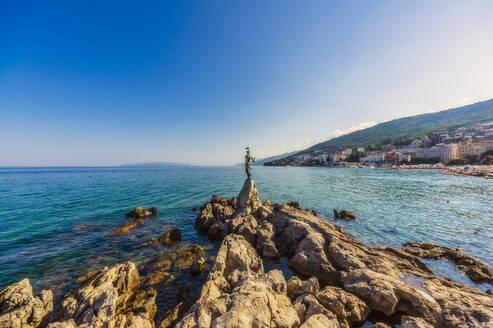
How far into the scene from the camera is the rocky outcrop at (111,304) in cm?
621

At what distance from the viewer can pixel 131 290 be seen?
8891mm

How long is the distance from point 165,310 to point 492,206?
3994 centimetres

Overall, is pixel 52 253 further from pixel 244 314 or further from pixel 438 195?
pixel 438 195

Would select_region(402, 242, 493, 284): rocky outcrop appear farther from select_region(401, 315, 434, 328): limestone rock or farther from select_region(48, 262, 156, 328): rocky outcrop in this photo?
select_region(48, 262, 156, 328): rocky outcrop

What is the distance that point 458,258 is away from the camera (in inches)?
445

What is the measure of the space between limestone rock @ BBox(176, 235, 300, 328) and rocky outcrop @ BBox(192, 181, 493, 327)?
228 millimetres

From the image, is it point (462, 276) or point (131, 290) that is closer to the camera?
point (131, 290)

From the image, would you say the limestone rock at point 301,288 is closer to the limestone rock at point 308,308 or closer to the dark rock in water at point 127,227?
the limestone rock at point 308,308

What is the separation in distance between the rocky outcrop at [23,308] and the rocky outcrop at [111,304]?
68 cm

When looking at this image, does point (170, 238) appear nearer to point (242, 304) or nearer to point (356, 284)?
point (242, 304)

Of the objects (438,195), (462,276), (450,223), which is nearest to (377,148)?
(438,195)

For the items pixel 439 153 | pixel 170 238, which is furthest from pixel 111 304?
pixel 439 153

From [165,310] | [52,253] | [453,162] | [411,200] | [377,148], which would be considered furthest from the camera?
[377,148]

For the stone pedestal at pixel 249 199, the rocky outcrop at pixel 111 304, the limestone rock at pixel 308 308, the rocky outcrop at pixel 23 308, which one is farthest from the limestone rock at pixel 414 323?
the stone pedestal at pixel 249 199
